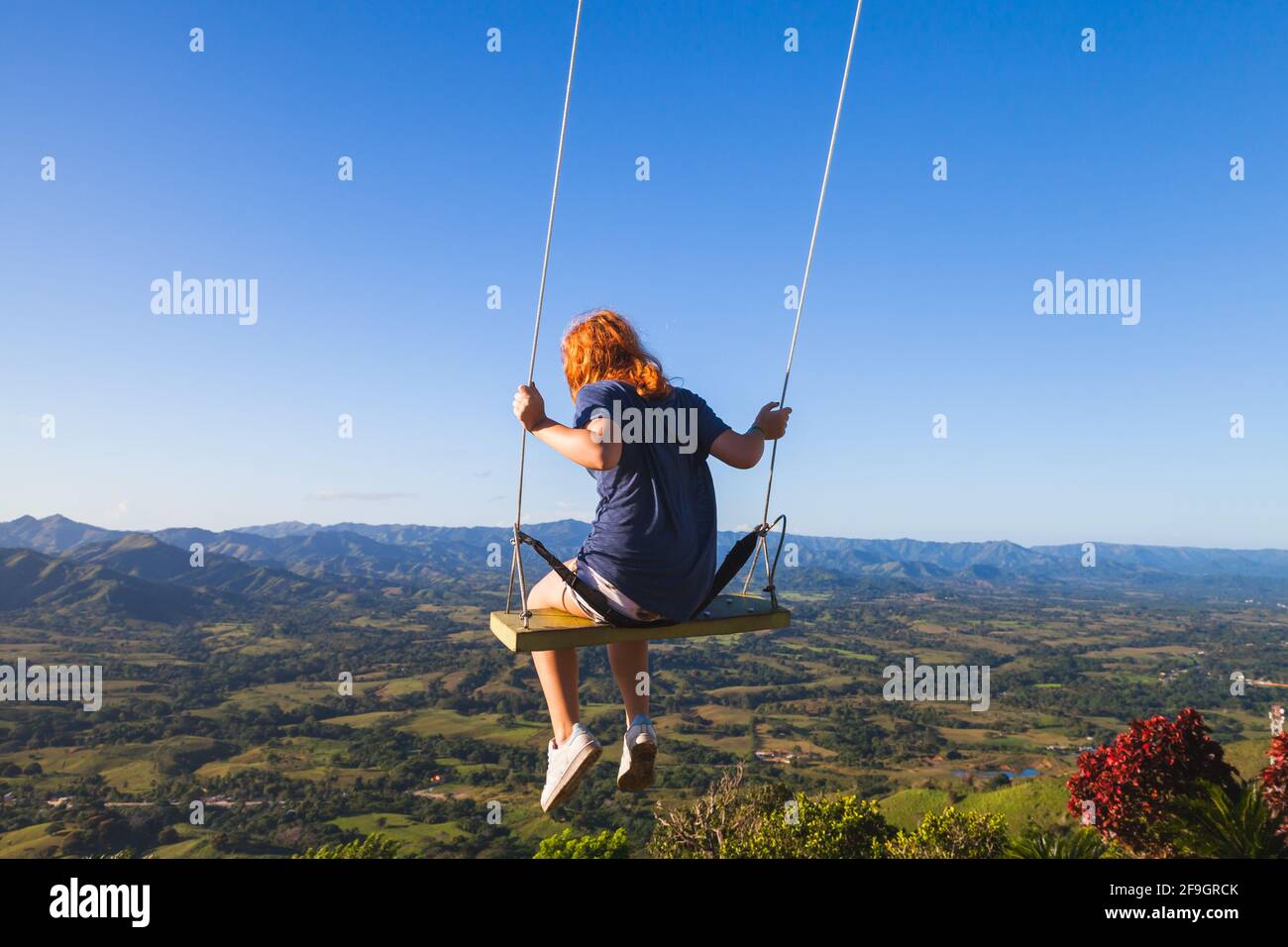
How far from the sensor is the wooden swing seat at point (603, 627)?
8.81 feet

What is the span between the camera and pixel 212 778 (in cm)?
6825

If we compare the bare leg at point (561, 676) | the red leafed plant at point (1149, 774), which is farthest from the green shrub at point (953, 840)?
the bare leg at point (561, 676)

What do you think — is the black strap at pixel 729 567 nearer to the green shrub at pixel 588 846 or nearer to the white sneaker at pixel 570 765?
the white sneaker at pixel 570 765

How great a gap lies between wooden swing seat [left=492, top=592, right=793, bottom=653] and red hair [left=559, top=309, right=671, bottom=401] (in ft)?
2.74

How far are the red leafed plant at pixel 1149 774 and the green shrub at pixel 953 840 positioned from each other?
4.41 metres

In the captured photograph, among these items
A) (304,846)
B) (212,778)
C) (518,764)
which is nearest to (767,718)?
(518,764)

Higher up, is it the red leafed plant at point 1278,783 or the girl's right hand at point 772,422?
the girl's right hand at point 772,422

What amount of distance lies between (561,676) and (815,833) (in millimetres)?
23463

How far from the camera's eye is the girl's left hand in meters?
2.85

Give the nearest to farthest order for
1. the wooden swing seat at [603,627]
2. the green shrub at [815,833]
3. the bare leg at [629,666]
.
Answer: the wooden swing seat at [603,627] < the bare leg at [629,666] < the green shrub at [815,833]
